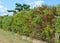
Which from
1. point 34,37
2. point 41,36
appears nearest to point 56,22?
point 41,36

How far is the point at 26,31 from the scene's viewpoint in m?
17.1

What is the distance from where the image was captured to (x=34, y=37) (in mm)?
15922

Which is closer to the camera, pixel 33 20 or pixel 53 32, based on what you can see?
pixel 53 32

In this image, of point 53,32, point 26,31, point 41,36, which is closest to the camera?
→ point 53,32

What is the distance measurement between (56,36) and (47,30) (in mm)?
1049

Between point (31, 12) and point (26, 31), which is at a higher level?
point (31, 12)

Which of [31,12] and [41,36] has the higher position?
[31,12]

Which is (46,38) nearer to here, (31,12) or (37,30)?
(37,30)

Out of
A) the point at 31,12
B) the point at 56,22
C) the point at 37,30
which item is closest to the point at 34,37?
the point at 37,30

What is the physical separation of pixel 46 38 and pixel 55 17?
148 cm

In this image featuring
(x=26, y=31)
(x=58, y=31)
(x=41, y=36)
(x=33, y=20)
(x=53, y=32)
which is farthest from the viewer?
(x=26, y=31)

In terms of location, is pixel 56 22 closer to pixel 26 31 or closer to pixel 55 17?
pixel 55 17

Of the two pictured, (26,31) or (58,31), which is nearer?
(58,31)

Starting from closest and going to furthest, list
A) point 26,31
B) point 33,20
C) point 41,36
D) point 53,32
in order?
point 53,32 < point 41,36 < point 33,20 < point 26,31
